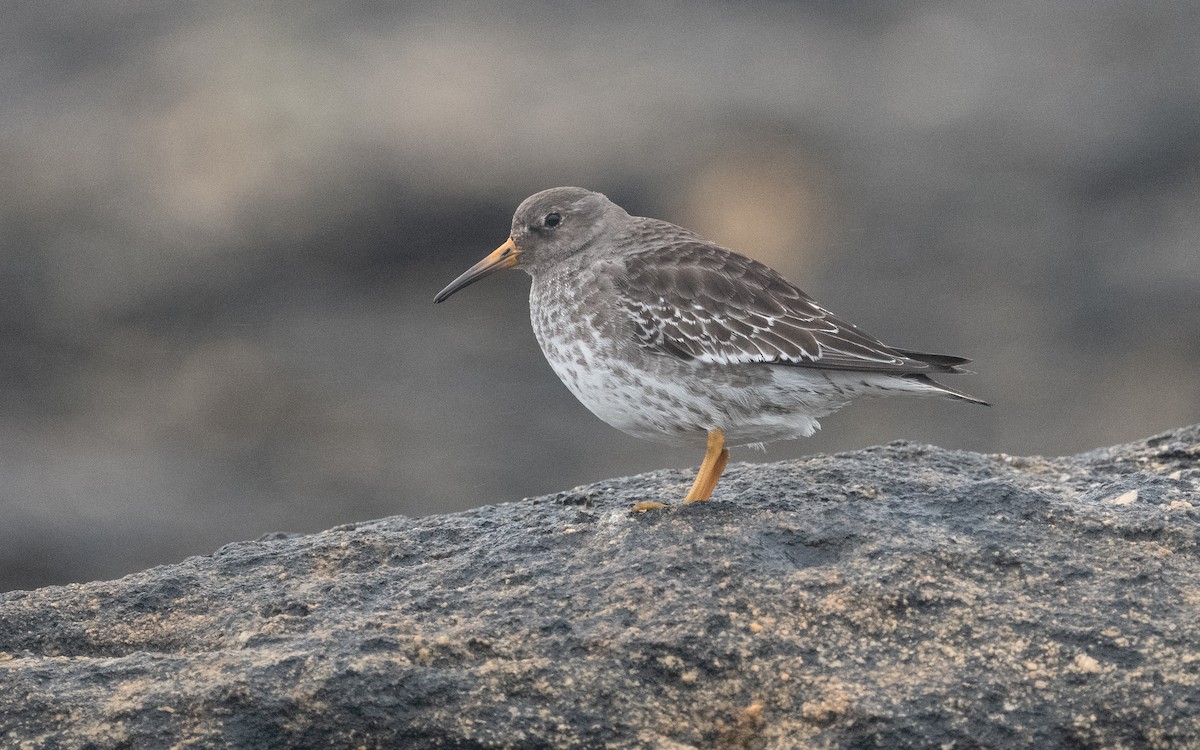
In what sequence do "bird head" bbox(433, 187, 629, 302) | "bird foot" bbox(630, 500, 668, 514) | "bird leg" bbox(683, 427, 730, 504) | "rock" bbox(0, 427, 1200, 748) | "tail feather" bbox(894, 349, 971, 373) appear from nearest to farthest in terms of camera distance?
1. "rock" bbox(0, 427, 1200, 748)
2. "bird foot" bbox(630, 500, 668, 514)
3. "bird leg" bbox(683, 427, 730, 504)
4. "tail feather" bbox(894, 349, 971, 373)
5. "bird head" bbox(433, 187, 629, 302)

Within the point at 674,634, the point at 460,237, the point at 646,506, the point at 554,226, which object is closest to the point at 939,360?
the point at 646,506

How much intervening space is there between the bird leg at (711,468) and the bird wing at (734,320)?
0.45 m

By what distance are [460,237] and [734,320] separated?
355 inches

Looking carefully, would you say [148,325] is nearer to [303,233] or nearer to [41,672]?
[303,233]

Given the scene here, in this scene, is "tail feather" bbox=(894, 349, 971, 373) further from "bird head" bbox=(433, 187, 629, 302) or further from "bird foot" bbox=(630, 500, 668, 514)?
"bird head" bbox=(433, 187, 629, 302)

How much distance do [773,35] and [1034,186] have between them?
156 inches

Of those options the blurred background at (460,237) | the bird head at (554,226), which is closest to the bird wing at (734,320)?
the bird head at (554,226)

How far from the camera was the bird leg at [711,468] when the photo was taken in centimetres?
792

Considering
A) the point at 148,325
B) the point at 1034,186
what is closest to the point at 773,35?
the point at 1034,186

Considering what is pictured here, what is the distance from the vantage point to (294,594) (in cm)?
696

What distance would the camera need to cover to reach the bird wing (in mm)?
8172

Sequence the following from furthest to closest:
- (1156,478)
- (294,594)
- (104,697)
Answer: (1156,478), (294,594), (104,697)

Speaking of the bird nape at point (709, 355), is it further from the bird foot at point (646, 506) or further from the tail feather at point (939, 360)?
the bird foot at point (646, 506)

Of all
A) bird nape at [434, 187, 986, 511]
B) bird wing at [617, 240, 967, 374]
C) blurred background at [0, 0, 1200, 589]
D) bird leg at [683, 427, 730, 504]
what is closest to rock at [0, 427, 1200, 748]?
bird leg at [683, 427, 730, 504]
